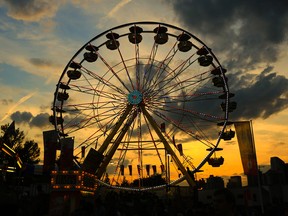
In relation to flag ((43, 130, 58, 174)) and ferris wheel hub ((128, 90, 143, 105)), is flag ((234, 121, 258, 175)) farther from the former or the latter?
flag ((43, 130, 58, 174))

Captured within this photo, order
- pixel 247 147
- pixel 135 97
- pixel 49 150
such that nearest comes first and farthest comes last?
pixel 247 147 → pixel 49 150 → pixel 135 97

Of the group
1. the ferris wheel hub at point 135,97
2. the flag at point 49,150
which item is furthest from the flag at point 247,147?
the flag at point 49,150

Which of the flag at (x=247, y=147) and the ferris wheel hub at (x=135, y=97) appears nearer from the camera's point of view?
the flag at (x=247, y=147)

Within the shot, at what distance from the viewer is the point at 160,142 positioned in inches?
967

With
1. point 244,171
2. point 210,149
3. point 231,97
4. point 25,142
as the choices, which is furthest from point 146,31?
point 25,142

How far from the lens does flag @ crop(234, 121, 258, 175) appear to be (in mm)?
14500

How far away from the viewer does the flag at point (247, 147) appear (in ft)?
47.6

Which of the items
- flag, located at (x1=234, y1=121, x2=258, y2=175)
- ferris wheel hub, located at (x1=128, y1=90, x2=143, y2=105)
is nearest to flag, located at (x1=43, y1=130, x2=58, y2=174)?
ferris wheel hub, located at (x1=128, y1=90, x2=143, y2=105)

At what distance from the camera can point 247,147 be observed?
48.9 ft

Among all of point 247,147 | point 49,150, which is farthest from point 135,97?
point 247,147

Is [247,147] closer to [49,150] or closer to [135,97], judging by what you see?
[49,150]

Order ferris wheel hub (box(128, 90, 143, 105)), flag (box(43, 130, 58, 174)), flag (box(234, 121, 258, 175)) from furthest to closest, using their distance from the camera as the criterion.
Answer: ferris wheel hub (box(128, 90, 143, 105))
flag (box(43, 130, 58, 174))
flag (box(234, 121, 258, 175))

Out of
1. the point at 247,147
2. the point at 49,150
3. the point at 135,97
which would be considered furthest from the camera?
the point at 135,97

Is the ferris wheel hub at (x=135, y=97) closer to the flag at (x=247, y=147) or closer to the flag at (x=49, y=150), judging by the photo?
the flag at (x=49, y=150)
